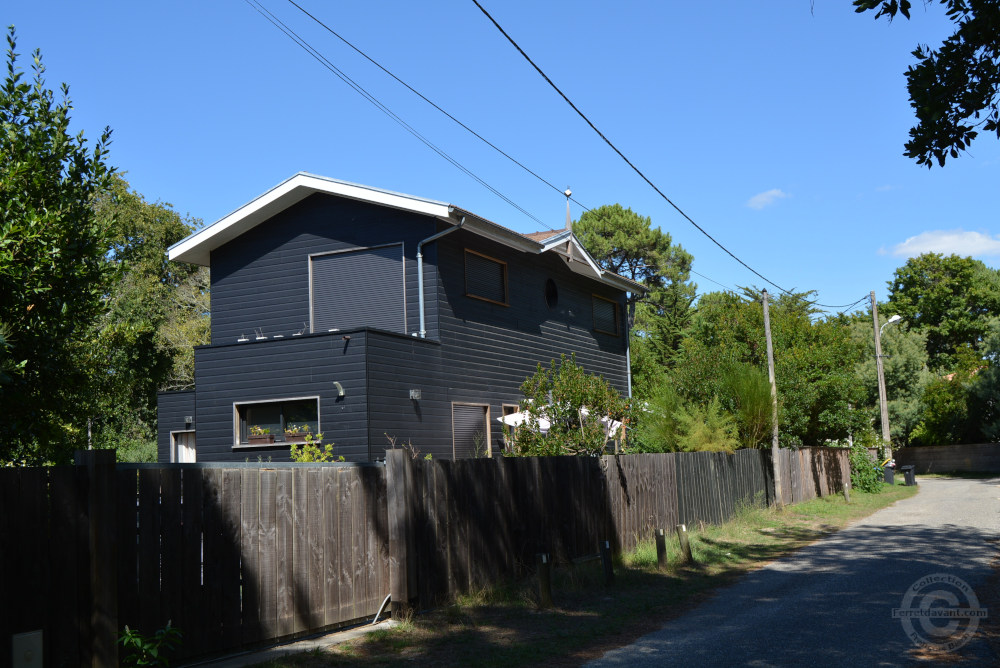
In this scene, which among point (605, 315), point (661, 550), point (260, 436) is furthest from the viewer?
point (605, 315)

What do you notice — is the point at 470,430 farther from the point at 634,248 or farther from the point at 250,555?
the point at 634,248

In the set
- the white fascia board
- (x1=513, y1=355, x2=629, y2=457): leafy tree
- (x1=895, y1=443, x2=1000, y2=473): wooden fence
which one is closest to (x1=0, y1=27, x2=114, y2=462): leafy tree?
the white fascia board

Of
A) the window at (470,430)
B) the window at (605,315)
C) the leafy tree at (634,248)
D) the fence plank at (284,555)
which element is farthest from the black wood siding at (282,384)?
the leafy tree at (634,248)

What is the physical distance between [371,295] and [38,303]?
9471 mm

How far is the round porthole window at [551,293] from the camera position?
22375mm

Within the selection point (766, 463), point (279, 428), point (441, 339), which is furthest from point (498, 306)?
point (766, 463)

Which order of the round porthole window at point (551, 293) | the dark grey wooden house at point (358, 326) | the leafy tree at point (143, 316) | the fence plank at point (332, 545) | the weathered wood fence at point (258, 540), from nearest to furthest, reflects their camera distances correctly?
the weathered wood fence at point (258, 540) < the fence plank at point (332, 545) < the dark grey wooden house at point (358, 326) < the round porthole window at point (551, 293) < the leafy tree at point (143, 316)

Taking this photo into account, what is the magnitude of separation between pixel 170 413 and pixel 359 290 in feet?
18.8

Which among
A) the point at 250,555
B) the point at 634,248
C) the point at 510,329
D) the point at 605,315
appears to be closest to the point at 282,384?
the point at 510,329

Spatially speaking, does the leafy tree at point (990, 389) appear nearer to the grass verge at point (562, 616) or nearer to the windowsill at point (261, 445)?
the grass verge at point (562, 616)

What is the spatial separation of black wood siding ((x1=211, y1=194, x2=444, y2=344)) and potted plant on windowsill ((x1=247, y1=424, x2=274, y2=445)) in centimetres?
275

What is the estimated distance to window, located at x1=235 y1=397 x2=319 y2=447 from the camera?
16.3 m

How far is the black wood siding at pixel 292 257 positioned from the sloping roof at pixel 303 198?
0.27 m

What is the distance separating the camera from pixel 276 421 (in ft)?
54.9
